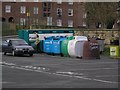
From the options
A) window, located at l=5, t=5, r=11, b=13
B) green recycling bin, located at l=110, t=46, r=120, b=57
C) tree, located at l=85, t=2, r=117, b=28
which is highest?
window, located at l=5, t=5, r=11, b=13

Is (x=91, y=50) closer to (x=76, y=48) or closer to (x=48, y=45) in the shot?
(x=76, y=48)

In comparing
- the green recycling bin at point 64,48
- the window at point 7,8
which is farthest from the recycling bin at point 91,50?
the window at point 7,8

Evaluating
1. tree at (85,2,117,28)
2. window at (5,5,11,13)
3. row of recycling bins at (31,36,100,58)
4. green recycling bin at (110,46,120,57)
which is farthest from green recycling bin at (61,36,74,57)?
window at (5,5,11,13)

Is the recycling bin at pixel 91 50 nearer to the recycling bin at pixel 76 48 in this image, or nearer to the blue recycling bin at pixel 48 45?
the recycling bin at pixel 76 48

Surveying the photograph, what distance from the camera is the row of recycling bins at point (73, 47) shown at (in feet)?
111

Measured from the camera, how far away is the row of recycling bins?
33.7m

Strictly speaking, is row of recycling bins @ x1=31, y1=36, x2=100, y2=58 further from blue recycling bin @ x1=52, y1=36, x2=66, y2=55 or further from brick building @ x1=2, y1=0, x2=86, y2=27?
brick building @ x1=2, y1=0, x2=86, y2=27

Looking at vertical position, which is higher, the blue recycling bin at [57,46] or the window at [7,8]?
the window at [7,8]

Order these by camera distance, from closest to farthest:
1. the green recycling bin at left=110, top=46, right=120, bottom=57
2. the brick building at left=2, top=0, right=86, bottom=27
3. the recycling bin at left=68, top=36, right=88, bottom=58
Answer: the recycling bin at left=68, top=36, right=88, bottom=58
the green recycling bin at left=110, top=46, right=120, bottom=57
the brick building at left=2, top=0, right=86, bottom=27

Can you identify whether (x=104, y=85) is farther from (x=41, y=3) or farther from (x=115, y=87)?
(x=41, y=3)

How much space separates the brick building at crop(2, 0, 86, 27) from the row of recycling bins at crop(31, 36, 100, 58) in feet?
222

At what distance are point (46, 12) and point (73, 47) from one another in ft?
249

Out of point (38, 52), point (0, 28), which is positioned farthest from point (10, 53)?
point (0, 28)

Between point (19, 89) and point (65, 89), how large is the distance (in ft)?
4.99
